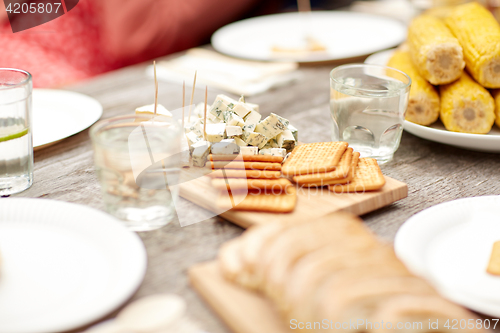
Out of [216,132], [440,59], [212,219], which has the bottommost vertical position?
[212,219]

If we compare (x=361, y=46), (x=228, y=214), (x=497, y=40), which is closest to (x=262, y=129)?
(x=228, y=214)

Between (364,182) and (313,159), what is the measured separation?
111 millimetres

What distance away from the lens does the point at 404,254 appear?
27.2 inches

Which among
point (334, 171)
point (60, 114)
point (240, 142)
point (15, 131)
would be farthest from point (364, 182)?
point (60, 114)

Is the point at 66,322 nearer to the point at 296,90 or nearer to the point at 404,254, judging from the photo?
the point at 404,254

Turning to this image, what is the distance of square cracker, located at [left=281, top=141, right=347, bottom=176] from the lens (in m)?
0.91

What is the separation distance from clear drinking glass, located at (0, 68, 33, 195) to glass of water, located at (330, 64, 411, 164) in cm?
65

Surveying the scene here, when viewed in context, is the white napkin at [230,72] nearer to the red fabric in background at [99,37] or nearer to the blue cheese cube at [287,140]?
the blue cheese cube at [287,140]

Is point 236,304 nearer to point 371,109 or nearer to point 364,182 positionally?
point 364,182

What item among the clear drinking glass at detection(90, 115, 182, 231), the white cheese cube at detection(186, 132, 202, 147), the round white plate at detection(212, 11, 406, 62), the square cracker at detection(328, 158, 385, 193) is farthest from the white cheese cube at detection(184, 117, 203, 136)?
the round white plate at detection(212, 11, 406, 62)

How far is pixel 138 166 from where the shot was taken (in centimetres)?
77

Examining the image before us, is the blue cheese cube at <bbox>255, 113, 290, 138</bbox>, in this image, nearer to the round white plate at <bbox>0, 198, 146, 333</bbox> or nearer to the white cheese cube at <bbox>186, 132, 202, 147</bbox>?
the white cheese cube at <bbox>186, 132, 202, 147</bbox>

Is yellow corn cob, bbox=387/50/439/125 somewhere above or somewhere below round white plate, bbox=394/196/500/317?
above

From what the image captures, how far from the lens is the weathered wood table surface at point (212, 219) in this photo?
75cm
